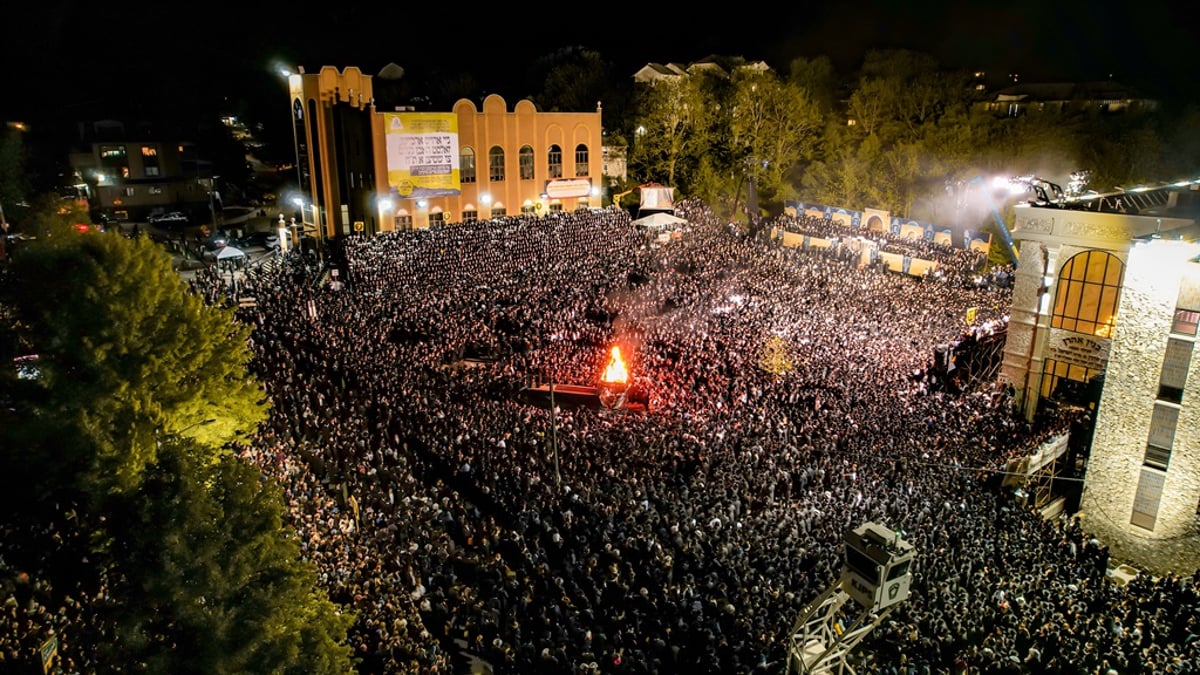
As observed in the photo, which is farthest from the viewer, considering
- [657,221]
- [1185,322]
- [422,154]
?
[657,221]

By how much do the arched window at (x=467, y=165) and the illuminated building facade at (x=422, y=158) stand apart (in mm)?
47

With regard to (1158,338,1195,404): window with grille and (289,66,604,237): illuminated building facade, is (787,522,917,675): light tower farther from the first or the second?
(289,66,604,237): illuminated building facade

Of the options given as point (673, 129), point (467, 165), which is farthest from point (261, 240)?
point (673, 129)

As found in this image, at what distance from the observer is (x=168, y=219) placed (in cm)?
3875

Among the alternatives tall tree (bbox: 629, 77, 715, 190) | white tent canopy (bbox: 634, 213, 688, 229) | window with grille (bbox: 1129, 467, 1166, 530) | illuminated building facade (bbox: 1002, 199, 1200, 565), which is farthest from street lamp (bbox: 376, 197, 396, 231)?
window with grille (bbox: 1129, 467, 1166, 530)

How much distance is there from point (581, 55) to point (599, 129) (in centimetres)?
1746

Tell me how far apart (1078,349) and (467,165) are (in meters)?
25.3

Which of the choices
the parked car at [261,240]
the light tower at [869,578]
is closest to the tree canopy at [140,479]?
the light tower at [869,578]

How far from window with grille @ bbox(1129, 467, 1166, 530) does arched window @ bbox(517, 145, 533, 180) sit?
2813 centimetres

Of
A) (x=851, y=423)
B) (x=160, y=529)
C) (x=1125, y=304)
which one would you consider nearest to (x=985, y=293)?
(x=1125, y=304)

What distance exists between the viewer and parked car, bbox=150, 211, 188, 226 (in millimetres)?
38656

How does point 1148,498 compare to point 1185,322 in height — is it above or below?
below

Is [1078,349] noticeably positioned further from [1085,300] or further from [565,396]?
[565,396]

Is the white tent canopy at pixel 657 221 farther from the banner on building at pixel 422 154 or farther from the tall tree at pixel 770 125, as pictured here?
the tall tree at pixel 770 125
